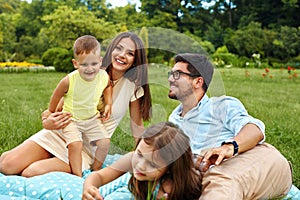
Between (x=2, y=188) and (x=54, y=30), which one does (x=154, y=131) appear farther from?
(x=54, y=30)

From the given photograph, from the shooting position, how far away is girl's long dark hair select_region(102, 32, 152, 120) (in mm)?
2457

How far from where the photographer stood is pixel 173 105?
102 inches

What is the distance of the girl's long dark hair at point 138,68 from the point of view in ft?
8.06

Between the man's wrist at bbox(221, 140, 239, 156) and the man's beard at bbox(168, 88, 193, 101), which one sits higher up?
the man's beard at bbox(168, 88, 193, 101)

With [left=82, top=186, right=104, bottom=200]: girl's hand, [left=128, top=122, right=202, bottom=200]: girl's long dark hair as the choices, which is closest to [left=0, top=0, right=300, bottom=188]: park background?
[left=128, top=122, right=202, bottom=200]: girl's long dark hair

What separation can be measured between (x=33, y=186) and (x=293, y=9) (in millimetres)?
25094

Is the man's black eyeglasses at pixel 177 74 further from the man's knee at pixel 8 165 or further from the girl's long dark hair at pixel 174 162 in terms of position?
the man's knee at pixel 8 165

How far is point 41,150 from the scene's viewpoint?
2850 millimetres

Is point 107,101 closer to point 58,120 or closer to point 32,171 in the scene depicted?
point 58,120

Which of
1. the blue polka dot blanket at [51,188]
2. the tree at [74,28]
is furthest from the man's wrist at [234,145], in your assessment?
the tree at [74,28]

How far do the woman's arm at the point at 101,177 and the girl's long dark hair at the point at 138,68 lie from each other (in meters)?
0.57

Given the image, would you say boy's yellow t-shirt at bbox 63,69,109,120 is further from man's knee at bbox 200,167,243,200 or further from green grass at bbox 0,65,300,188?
man's knee at bbox 200,167,243,200

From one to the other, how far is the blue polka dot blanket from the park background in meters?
0.26

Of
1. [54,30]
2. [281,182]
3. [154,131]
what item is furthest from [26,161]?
[54,30]
